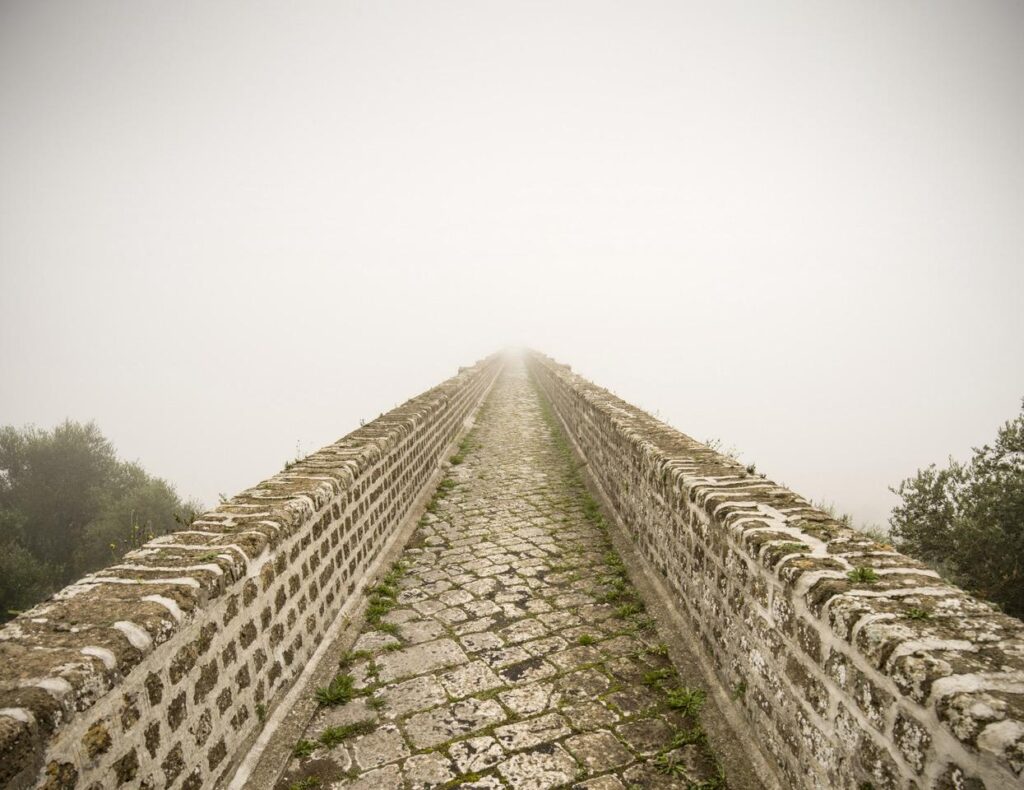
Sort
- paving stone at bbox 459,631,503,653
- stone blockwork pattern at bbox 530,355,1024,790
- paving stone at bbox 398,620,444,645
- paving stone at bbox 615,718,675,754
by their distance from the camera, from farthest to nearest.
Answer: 1. paving stone at bbox 398,620,444,645
2. paving stone at bbox 459,631,503,653
3. paving stone at bbox 615,718,675,754
4. stone blockwork pattern at bbox 530,355,1024,790

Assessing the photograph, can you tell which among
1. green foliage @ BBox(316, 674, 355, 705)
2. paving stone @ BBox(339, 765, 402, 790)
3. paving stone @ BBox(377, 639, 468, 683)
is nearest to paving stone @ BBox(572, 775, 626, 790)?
paving stone @ BBox(339, 765, 402, 790)

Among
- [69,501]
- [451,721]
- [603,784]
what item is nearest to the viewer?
[603,784]

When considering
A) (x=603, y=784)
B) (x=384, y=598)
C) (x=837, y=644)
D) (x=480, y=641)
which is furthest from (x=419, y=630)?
(x=837, y=644)

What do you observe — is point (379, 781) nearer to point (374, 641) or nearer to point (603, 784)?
point (603, 784)

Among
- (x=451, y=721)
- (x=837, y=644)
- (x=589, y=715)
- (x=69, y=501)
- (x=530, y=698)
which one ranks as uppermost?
(x=69, y=501)

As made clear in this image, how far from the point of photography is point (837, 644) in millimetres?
2139

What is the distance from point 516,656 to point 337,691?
4.00ft

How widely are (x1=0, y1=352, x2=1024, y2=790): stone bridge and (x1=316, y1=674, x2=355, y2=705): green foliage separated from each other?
0.01m

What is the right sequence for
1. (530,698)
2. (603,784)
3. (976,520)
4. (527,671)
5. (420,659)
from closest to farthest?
(603,784) < (530,698) < (527,671) < (420,659) < (976,520)

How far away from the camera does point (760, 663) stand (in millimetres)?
2779

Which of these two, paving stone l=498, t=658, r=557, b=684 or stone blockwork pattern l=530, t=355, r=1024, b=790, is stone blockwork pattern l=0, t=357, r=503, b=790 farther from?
stone blockwork pattern l=530, t=355, r=1024, b=790

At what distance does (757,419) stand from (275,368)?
445ft

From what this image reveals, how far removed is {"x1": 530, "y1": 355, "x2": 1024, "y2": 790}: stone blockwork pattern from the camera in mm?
1599

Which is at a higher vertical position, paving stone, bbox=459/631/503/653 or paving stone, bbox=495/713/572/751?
paving stone, bbox=459/631/503/653
